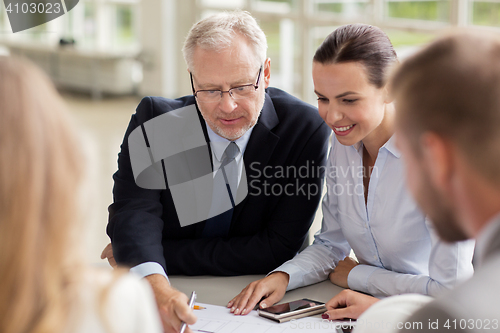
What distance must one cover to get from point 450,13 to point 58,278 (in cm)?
547

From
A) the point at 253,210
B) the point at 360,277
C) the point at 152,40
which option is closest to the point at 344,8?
the point at 152,40

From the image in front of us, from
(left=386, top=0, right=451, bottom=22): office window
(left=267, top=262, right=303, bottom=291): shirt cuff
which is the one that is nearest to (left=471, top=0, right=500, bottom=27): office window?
(left=386, top=0, right=451, bottom=22): office window

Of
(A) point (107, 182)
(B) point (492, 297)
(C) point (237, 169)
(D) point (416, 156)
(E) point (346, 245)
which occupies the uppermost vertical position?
(D) point (416, 156)

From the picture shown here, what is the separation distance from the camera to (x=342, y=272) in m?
1.60

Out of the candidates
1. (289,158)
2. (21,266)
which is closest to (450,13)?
(289,158)

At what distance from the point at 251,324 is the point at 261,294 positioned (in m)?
0.14

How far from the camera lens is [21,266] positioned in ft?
2.19

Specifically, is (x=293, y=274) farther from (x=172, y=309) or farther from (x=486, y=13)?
(x=486, y=13)

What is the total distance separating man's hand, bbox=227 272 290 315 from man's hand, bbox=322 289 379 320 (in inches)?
6.6

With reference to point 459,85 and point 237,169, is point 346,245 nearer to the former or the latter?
point 237,169

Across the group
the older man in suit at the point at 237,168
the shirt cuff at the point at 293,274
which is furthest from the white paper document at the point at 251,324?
the older man in suit at the point at 237,168

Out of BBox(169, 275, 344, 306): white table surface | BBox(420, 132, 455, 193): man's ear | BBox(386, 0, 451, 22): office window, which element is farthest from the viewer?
BBox(386, 0, 451, 22): office window

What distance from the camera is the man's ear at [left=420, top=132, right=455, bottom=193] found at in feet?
2.37

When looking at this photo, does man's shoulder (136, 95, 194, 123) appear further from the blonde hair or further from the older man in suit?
the blonde hair
